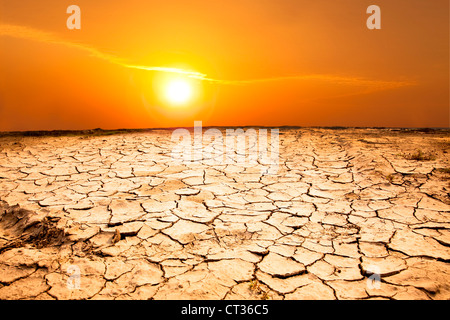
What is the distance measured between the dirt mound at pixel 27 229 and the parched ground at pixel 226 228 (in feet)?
0.04

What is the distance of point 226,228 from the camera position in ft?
7.75

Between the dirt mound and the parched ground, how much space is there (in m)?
0.01

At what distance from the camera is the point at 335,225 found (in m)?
2.43

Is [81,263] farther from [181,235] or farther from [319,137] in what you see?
[319,137]

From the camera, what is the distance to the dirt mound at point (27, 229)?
225 cm
